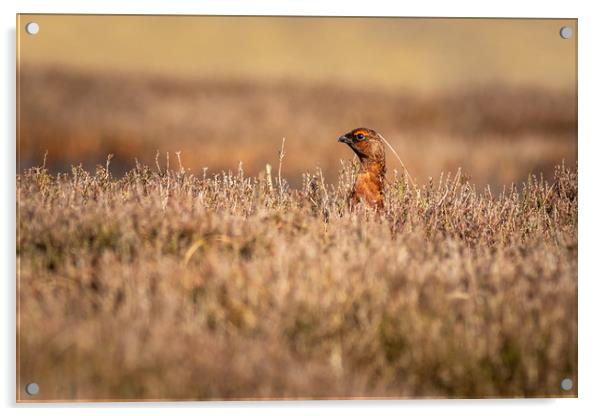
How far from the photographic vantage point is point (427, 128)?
18.3ft

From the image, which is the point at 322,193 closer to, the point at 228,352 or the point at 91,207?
the point at 91,207

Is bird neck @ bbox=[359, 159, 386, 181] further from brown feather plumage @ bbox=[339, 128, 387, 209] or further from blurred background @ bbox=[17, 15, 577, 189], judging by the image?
blurred background @ bbox=[17, 15, 577, 189]

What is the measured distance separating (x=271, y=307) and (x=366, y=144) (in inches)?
66.3

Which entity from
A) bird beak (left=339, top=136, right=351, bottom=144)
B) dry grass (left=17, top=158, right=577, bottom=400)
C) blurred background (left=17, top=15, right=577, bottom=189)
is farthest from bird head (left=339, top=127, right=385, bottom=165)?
dry grass (left=17, top=158, right=577, bottom=400)

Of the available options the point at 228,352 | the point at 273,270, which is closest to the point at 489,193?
the point at 273,270

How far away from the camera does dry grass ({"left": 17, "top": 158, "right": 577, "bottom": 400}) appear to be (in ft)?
12.8

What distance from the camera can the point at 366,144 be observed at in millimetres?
5379

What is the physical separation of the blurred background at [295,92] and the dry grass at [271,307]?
0.60m

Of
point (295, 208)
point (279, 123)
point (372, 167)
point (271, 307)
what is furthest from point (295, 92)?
point (271, 307)

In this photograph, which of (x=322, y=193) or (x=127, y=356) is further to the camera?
(x=322, y=193)

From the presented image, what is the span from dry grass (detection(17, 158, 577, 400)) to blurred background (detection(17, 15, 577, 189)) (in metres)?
0.60

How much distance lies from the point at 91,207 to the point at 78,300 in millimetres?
726

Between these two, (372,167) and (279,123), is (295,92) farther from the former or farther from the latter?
(372,167)

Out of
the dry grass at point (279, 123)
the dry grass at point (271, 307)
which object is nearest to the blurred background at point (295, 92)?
the dry grass at point (279, 123)
